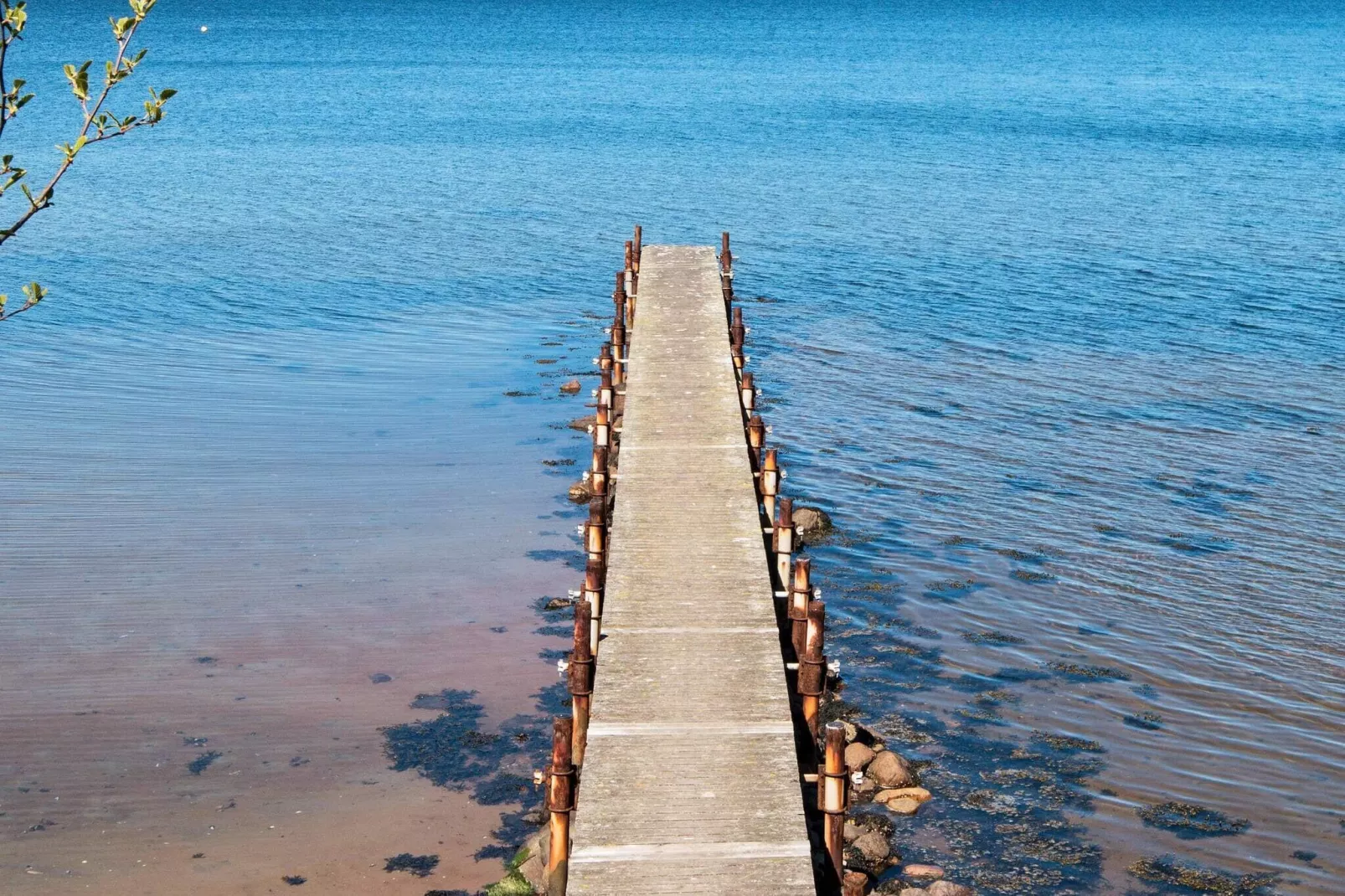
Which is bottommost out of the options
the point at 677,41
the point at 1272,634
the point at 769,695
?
the point at 1272,634

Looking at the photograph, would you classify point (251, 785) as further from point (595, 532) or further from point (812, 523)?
point (812, 523)

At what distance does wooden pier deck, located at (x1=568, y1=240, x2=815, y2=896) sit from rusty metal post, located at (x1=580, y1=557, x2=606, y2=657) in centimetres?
12

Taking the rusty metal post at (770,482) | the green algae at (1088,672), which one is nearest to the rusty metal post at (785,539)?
the rusty metal post at (770,482)

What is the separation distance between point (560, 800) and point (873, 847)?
4.53 m

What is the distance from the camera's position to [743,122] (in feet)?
238

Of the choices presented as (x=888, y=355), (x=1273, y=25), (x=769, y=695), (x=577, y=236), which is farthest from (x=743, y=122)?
(x=1273, y=25)

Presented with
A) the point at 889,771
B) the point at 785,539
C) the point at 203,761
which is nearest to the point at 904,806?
the point at 889,771

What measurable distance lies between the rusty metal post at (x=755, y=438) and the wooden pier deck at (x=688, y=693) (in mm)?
198

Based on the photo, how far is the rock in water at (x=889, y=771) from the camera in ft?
48.9

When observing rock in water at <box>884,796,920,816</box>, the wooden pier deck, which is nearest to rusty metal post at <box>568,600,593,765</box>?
the wooden pier deck

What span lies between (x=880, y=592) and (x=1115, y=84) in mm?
83456

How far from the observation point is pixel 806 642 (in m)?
12.4

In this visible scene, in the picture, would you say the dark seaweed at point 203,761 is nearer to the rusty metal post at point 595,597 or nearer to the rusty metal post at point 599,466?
the rusty metal post at point 595,597

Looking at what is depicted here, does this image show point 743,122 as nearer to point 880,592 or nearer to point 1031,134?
point 1031,134
